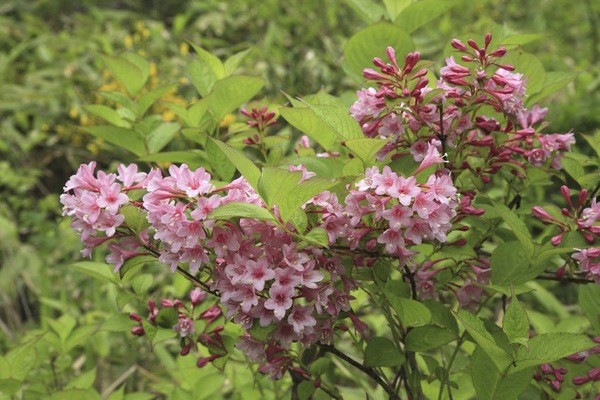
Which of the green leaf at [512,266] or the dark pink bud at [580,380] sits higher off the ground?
the green leaf at [512,266]

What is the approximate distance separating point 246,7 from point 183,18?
1.09 feet

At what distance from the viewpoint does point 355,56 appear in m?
A: 1.06

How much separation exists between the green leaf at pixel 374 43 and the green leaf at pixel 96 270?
1.68ft

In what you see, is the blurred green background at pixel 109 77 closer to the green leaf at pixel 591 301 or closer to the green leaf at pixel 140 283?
the green leaf at pixel 140 283

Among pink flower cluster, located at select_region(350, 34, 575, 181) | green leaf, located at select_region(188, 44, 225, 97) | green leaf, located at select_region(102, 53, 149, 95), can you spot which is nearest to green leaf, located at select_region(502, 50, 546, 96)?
pink flower cluster, located at select_region(350, 34, 575, 181)

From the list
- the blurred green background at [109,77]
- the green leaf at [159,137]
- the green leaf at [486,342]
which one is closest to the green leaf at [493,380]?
the green leaf at [486,342]

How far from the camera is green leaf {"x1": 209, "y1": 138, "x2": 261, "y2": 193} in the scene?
0.77 metres

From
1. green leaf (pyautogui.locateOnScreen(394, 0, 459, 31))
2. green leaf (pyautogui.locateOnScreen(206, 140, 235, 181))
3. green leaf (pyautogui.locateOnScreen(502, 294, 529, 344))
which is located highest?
green leaf (pyautogui.locateOnScreen(394, 0, 459, 31))

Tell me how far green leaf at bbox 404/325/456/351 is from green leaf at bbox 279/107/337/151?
0.91ft

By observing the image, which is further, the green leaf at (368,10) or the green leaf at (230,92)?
the green leaf at (368,10)

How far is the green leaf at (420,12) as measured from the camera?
42.3 inches

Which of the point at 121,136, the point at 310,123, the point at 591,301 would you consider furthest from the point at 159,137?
the point at 591,301

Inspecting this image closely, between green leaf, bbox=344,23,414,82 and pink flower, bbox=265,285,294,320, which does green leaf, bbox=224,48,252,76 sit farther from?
pink flower, bbox=265,285,294,320

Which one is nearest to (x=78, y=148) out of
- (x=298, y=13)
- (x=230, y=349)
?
(x=298, y=13)
